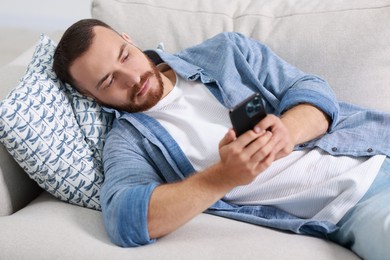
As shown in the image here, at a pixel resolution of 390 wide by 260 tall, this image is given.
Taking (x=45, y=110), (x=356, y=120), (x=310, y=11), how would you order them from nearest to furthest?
(x=45, y=110)
(x=356, y=120)
(x=310, y=11)

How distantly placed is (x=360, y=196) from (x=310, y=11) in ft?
2.01

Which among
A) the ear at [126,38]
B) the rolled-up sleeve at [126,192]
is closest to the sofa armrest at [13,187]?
the rolled-up sleeve at [126,192]

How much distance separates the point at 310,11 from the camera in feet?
5.15

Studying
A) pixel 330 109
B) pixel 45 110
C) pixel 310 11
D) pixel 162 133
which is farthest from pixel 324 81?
pixel 45 110

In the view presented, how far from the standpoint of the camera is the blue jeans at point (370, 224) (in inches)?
42.5

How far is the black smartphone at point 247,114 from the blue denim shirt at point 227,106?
25 centimetres

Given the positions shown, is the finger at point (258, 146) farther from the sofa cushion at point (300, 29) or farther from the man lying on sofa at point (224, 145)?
the sofa cushion at point (300, 29)

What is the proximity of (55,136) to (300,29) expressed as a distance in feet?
2.48

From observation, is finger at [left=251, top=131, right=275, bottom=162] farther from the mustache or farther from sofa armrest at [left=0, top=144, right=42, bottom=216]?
sofa armrest at [left=0, top=144, right=42, bottom=216]

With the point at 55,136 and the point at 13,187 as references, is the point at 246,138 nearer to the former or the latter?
the point at 55,136

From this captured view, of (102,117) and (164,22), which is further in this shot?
(164,22)

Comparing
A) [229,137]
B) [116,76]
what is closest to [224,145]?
[229,137]

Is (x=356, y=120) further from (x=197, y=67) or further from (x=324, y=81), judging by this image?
(x=197, y=67)

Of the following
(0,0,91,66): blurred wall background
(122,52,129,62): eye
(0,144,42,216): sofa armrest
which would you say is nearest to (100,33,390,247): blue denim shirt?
(122,52,129,62): eye
